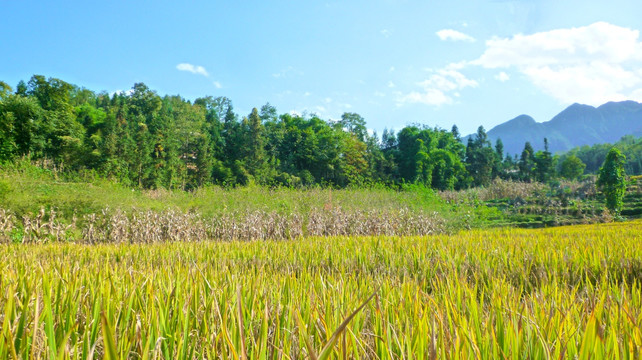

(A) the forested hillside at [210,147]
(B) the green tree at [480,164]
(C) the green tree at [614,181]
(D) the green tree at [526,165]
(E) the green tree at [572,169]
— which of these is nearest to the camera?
(C) the green tree at [614,181]

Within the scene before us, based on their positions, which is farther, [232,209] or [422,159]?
[422,159]

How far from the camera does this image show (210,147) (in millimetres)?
39875

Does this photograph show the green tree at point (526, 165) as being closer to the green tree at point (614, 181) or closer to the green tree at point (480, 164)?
the green tree at point (480, 164)

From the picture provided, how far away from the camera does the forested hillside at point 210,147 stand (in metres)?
31.8

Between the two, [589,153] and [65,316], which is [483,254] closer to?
[65,316]

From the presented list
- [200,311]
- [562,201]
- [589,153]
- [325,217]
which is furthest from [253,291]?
[589,153]

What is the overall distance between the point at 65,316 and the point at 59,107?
44214 mm

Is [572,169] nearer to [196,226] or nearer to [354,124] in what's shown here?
[354,124]

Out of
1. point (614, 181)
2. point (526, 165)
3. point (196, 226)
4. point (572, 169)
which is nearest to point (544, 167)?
point (526, 165)

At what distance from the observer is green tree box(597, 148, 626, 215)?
73.9 ft

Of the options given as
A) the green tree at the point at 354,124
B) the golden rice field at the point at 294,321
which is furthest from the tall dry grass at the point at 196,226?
the green tree at the point at 354,124

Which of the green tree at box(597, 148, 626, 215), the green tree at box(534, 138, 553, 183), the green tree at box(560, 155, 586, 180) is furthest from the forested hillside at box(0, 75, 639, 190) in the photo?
the green tree at box(597, 148, 626, 215)

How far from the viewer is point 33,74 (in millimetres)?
38781

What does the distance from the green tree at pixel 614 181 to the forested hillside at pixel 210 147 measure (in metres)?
16.6
